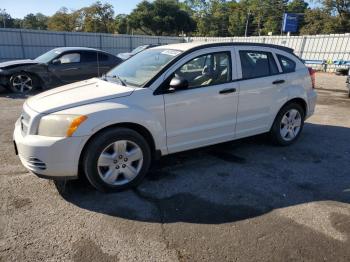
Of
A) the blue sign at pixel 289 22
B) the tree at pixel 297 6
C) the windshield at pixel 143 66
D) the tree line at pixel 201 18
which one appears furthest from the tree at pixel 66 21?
the windshield at pixel 143 66

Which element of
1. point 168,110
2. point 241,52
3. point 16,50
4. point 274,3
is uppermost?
point 274,3

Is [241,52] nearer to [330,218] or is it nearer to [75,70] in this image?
[330,218]

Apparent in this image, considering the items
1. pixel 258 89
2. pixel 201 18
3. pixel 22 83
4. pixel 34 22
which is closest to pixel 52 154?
pixel 258 89

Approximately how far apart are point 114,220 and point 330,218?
88.4 inches

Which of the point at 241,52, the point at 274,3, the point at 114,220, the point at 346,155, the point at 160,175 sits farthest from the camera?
the point at 274,3

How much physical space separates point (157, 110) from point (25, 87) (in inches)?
310

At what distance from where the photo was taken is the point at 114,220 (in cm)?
343

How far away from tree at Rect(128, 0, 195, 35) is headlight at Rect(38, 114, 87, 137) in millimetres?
63150

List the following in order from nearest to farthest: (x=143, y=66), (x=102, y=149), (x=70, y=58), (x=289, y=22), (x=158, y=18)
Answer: (x=102, y=149) → (x=143, y=66) → (x=70, y=58) → (x=289, y=22) → (x=158, y=18)

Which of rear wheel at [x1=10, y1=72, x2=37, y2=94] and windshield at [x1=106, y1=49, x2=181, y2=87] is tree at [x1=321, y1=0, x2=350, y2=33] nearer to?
rear wheel at [x1=10, y1=72, x2=37, y2=94]

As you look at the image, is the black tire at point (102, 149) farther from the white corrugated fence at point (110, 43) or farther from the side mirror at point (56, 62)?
the white corrugated fence at point (110, 43)

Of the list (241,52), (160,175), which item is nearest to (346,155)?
(241,52)

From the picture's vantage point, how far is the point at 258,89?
16.7 feet

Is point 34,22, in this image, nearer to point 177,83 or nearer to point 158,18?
point 158,18
